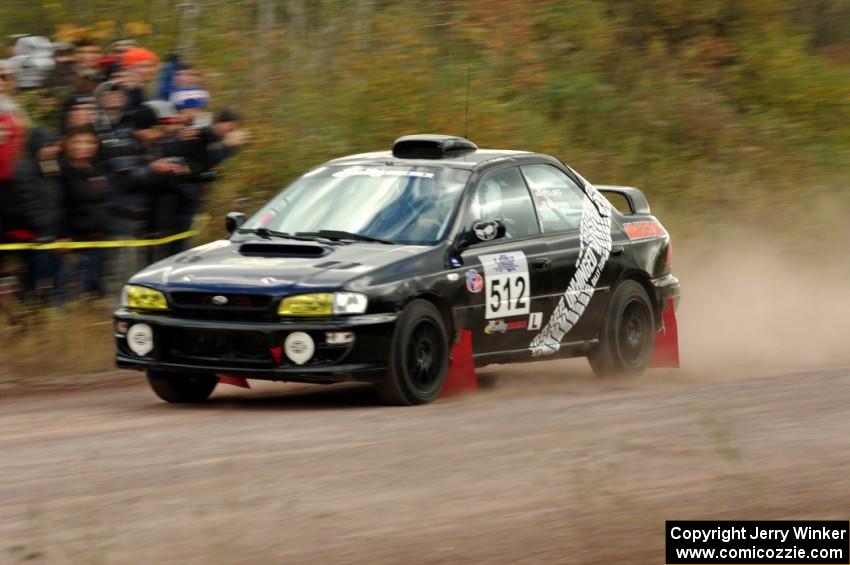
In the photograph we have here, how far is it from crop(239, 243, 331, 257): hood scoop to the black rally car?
0.04ft

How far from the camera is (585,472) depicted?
7398 millimetres

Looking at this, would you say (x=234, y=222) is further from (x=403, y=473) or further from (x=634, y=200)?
(x=403, y=473)

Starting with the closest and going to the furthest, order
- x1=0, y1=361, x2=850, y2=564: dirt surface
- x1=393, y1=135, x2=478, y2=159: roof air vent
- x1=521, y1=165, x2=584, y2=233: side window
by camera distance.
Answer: x1=0, y1=361, x2=850, y2=564: dirt surface, x1=393, y1=135, x2=478, y2=159: roof air vent, x1=521, y1=165, x2=584, y2=233: side window

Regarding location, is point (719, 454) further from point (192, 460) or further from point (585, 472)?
point (192, 460)

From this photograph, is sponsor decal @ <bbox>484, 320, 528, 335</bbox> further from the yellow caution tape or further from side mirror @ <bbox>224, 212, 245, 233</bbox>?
the yellow caution tape

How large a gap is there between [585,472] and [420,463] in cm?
83

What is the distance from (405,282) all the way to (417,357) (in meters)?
0.48

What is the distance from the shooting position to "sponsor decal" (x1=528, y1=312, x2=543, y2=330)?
1068cm

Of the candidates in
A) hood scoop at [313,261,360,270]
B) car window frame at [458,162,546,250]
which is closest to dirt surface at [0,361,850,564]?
hood scoop at [313,261,360,270]

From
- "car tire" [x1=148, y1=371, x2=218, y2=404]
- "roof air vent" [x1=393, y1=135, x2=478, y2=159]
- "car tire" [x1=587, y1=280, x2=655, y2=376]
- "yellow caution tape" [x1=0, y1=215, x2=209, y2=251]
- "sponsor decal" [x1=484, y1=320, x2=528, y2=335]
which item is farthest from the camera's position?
"yellow caution tape" [x1=0, y1=215, x2=209, y2=251]

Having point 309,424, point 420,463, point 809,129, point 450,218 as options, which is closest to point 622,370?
point 450,218

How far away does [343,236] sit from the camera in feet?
33.1

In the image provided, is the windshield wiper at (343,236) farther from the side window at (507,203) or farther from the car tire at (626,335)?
the car tire at (626,335)

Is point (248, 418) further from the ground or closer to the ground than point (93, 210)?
closer to the ground
